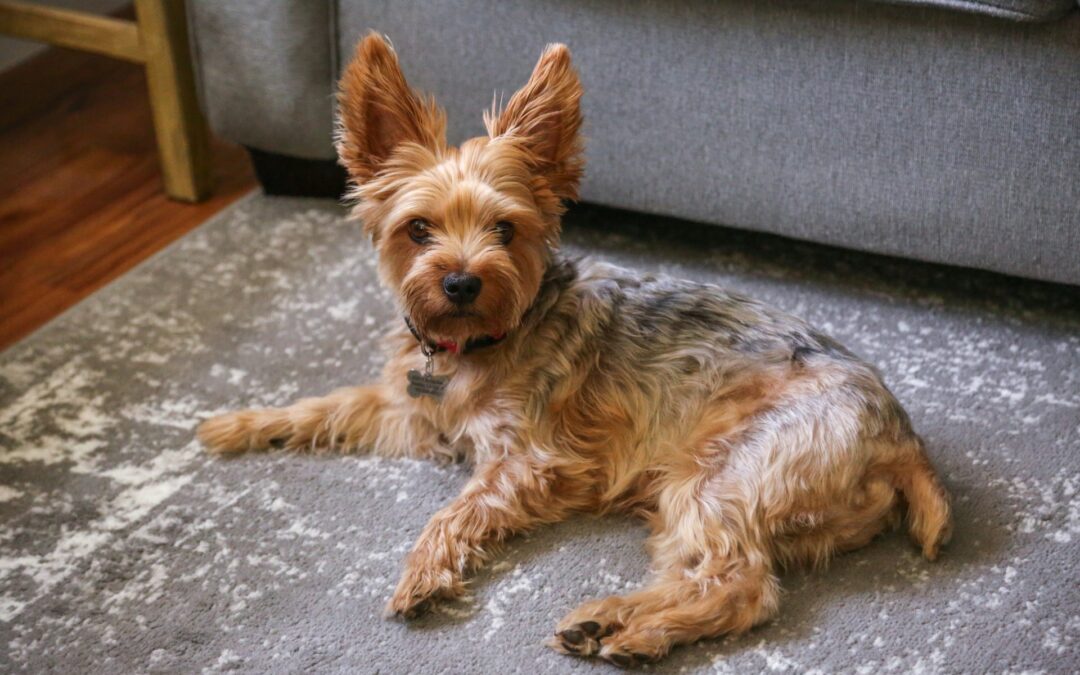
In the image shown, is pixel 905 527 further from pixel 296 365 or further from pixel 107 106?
pixel 107 106

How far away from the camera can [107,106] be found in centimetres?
358

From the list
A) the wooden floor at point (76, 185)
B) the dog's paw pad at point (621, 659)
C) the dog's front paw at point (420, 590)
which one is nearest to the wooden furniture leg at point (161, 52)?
the wooden floor at point (76, 185)

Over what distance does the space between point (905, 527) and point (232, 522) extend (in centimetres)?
115

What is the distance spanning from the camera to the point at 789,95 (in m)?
2.46

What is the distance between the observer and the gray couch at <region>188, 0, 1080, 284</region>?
7.56 ft

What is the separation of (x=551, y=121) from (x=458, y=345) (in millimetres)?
415

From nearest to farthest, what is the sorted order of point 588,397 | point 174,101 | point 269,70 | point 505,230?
point 505,230
point 588,397
point 269,70
point 174,101

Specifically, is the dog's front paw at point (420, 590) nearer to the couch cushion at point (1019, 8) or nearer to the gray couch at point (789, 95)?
the gray couch at point (789, 95)

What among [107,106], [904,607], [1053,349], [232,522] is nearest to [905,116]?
[1053,349]

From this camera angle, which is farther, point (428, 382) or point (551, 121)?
point (428, 382)

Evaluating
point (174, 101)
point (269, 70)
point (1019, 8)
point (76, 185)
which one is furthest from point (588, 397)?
point (76, 185)

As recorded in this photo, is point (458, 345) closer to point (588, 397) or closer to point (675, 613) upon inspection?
point (588, 397)

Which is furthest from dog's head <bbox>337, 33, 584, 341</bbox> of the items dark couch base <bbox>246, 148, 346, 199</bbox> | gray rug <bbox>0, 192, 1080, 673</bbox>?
dark couch base <bbox>246, 148, 346, 199</bbox>

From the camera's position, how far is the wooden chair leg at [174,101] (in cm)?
283
